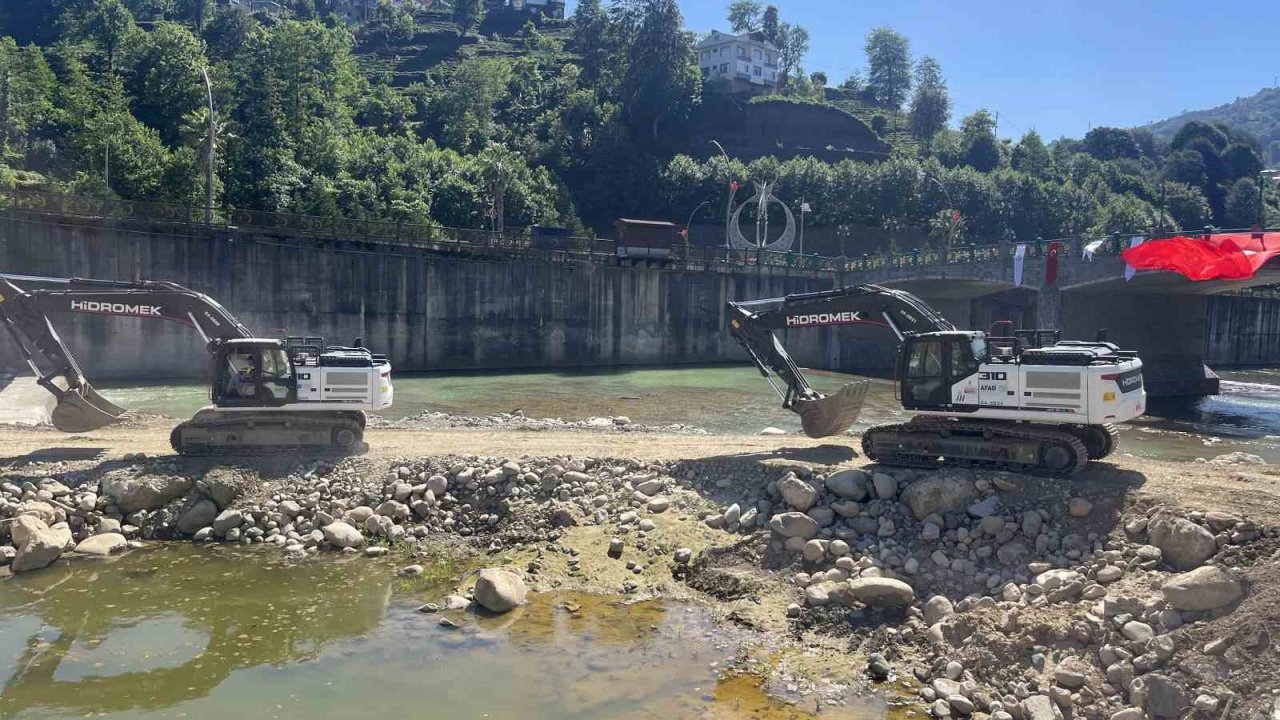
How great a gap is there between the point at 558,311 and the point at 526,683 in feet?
142

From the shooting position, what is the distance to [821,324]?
1936 centimetres

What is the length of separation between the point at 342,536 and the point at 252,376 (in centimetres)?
488

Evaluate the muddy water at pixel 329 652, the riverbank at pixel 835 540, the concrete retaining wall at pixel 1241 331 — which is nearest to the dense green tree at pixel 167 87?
the riverbank at pixel 835 540

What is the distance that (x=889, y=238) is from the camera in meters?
93.3

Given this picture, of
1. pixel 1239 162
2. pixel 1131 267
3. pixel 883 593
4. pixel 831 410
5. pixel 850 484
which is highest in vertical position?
pixel 1239 162

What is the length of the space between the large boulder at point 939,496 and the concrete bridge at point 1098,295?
28.0 metres

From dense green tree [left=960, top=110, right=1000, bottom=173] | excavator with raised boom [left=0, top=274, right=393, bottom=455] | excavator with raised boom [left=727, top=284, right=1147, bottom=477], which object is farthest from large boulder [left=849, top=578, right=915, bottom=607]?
dense green tree [left=960, top=110, right=1000, bottom=173]

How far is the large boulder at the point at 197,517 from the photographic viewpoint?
1625 centimetres

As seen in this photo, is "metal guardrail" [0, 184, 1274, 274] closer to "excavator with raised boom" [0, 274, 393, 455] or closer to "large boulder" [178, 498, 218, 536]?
"excavator with raised boom" [0, 274, 393, 455]

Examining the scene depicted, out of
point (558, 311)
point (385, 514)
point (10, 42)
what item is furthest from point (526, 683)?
point (10, 42)

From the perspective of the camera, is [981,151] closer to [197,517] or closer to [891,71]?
[891,71]

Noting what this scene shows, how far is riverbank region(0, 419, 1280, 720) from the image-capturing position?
410 inches

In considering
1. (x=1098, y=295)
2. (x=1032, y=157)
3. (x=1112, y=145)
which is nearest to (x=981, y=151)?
(x=1032, y=157)

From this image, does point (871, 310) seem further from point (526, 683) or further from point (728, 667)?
point (526, 683)
